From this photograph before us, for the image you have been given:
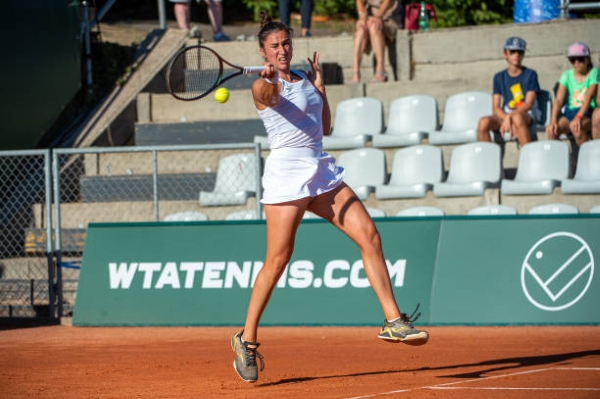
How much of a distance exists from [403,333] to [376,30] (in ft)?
30.7

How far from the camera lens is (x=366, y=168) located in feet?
42.7

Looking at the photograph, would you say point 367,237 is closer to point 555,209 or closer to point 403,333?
point 403,333

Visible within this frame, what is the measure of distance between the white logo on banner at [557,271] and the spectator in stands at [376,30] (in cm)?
597

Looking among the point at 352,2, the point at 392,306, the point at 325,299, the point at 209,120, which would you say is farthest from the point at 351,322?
the point at 352,2

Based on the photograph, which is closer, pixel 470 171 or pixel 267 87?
pixel 267 87

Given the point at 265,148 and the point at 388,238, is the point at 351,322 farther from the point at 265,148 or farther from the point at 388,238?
the point at 265,148

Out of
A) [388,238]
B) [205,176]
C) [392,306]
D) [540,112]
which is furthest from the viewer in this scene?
[205,176]

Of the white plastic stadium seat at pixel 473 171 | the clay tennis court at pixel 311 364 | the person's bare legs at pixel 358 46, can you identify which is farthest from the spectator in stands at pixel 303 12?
the clay tennis court at pixel 311 364

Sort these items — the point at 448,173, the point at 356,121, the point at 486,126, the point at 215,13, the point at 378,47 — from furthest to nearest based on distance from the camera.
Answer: the point at 215,13 < the point at 378,47 < the point at 356,121 < the point at 448,173 < the point at 486,126

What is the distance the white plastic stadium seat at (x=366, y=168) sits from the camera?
42.5 feet

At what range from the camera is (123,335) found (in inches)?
412

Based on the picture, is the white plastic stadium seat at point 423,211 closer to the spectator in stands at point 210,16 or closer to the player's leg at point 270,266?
the player's leg at point 270,266

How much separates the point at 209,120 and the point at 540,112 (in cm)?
508

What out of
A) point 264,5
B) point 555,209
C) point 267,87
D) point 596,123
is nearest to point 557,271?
point 555,209
